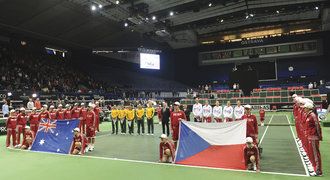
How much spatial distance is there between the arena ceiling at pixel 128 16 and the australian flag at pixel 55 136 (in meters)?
17.2

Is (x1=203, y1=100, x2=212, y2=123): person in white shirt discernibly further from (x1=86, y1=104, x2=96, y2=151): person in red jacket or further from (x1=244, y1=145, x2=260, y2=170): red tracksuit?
(x1=244, y1=145, x2=260, y2=170): red tracksuit

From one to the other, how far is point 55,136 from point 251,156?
8.46m

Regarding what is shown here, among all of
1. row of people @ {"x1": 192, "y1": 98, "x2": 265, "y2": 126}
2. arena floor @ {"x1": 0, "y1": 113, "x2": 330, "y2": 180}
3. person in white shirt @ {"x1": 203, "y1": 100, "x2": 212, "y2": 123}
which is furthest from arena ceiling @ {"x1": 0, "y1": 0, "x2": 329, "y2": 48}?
arena floor @ {"x1": 0, "y1": 113, "x2": 330, "y2": 180}

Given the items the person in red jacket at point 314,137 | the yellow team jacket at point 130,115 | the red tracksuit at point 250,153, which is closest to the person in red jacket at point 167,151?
the red tracksuit at point 250,153

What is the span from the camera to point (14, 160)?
11.4 m

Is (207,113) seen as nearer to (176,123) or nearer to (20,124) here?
(176,123)

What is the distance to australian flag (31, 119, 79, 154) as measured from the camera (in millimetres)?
12766

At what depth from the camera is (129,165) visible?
10.0 meters

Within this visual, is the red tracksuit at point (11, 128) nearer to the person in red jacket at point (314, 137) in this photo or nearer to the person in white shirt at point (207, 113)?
the person in white shirt at point (207, 113)

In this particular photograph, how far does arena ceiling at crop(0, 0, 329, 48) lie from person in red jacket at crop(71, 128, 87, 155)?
19.0 metres

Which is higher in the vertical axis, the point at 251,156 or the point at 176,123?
the point at 176,123

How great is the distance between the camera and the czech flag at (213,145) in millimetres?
9367

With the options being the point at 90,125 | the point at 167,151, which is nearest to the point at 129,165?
the point at 167,151

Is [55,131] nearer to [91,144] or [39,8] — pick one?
[91,144]
